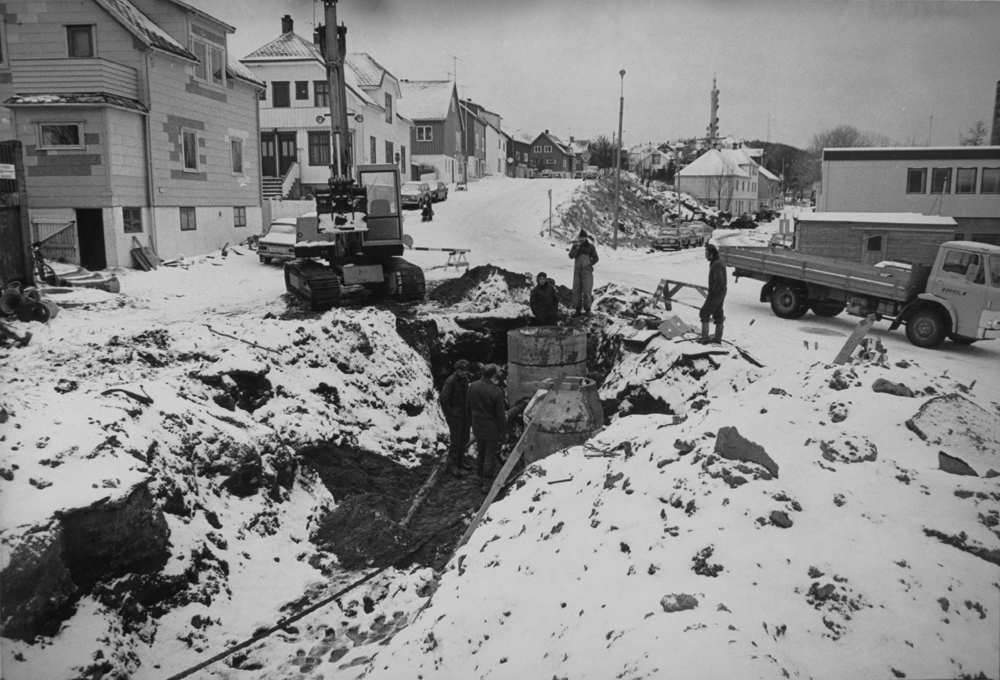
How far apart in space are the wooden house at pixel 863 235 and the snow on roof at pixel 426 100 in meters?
35.4

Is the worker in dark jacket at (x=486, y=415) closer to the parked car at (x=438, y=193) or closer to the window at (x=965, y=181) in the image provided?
the window at (x=965, y=181)

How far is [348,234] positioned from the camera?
16.1 meters

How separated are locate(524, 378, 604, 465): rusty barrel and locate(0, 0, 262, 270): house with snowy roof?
1276 centimetres

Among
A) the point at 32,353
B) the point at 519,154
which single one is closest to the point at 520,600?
the point at 32,353

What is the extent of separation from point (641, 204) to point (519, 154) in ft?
141

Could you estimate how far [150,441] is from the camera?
24.9 feet

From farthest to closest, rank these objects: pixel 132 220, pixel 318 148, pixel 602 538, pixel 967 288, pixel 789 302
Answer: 1. pixel 318 148
2. pixel 132 220
3. pixel 789 302
4. pixel 967 288
5. pixel 602 538

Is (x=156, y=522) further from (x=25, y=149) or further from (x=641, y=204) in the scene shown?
(x=641, y=204)

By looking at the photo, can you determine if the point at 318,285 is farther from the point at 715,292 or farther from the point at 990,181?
the point at 990,181

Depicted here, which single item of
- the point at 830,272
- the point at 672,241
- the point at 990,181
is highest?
the point at 990,181

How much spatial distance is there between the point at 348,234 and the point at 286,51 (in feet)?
73.7

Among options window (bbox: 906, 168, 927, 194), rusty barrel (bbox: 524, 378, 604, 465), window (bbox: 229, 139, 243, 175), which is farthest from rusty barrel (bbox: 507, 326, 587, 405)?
window (bbox: 229, 139, 243, 175)

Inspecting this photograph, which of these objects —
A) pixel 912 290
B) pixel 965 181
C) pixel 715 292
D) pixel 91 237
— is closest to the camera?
pixel 715 292

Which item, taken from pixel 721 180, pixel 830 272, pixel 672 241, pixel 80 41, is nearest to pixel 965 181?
pixel 830 272
